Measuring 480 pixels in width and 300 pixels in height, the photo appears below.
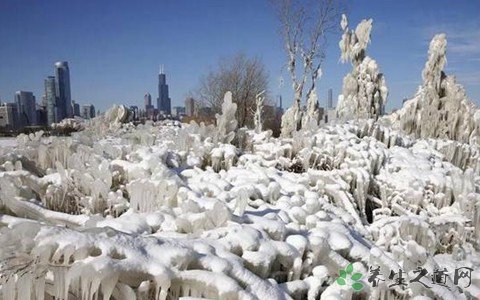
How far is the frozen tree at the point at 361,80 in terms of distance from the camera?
17.8 metres

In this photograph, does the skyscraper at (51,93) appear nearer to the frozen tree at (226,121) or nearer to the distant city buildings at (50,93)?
the distant city buildings at (50,93)

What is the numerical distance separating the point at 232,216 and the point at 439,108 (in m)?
13.3

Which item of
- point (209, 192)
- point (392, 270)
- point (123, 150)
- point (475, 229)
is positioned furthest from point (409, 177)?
point (123, 150)

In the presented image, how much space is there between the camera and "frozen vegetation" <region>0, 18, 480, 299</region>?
1979mm

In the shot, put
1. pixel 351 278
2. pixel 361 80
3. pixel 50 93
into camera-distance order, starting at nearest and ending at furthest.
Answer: pixel 351 278 → pixel 361 80 → pixel 50 93

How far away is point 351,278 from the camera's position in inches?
104

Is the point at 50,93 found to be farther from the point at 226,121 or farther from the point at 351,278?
the point at 351,278

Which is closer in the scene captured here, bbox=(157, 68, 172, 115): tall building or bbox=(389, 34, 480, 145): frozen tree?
bbox=(389, 34, 480, 145): frozen tree

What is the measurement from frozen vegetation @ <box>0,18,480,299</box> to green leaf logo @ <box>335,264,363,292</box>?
50mm

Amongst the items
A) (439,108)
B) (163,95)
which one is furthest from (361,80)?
(163,95)

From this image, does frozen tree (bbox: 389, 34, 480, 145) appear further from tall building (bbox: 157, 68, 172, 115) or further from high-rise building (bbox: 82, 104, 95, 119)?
tall building (bbox: 157, 68, 172, 115)

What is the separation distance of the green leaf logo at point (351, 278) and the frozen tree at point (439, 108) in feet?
35.3

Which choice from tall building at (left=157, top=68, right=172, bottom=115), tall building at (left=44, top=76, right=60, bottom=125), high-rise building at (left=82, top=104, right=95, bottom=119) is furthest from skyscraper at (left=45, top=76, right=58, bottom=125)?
tall building at (left=157, top=68, right=172, bottom=115)

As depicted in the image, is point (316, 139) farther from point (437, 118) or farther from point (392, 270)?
point (437, 118)
